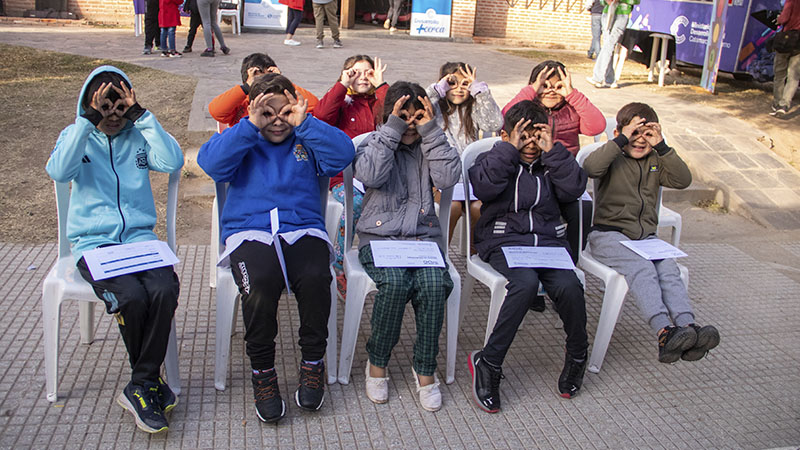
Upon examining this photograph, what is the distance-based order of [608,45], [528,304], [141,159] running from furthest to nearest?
[608,45] < [528,304] < [141,159]

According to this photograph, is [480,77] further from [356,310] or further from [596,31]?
[356,310]

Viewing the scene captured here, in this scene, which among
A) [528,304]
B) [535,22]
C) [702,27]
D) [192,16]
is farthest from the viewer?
[535,22]

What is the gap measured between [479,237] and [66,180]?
6.37 ft

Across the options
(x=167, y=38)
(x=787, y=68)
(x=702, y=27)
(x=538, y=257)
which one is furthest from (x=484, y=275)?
(x=702, y=27)

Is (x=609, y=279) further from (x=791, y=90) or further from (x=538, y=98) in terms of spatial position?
(x=791, y=90)

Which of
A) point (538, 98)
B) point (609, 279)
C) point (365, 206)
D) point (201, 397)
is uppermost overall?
point (538, 98)

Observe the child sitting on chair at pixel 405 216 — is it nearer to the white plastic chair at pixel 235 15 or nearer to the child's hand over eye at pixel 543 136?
the child's hand over eye at pixel 543 136

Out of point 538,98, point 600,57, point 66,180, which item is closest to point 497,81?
point 600,57

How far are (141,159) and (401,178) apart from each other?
3.96 ft

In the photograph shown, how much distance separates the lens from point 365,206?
3359 millimetres

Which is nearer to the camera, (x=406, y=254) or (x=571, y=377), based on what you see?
(x=406, y=254)

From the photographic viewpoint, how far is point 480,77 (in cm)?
1012

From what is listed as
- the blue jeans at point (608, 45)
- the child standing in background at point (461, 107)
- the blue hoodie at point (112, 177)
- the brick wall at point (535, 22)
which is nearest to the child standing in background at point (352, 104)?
the child standing in background at point (461, 107)

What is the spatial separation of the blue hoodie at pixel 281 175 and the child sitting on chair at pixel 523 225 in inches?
30.5
